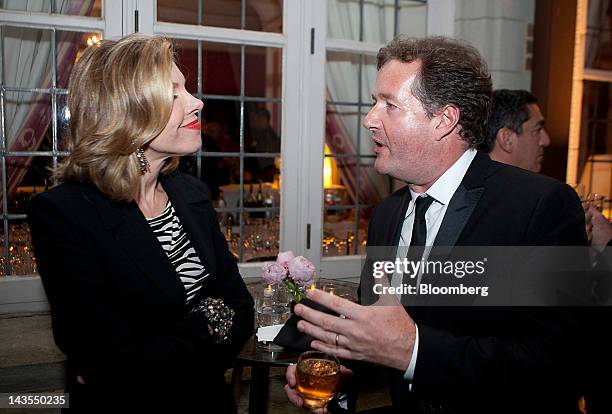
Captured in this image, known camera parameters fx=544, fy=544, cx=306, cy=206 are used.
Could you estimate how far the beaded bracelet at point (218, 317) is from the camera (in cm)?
161

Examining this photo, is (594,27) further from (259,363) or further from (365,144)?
(259,363)

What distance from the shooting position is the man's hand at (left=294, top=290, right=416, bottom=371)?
1.10 metres

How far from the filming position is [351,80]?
3.81 meters

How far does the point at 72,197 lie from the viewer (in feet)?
4.83

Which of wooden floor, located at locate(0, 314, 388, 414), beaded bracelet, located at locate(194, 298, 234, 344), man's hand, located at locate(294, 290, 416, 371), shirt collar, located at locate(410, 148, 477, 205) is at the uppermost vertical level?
shirt collar, located at locate(410, 148, 477, 205)

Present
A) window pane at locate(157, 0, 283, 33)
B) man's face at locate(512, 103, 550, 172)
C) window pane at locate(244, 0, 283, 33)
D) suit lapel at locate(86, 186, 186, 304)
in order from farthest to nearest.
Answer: window pane at locate(244, 0, 283, 33) → window pane at locate(157, 0, 283, 33) → man's face at locate(512, 103, 550, 172) → suit lapel at locate(86, 186, 186, 304)

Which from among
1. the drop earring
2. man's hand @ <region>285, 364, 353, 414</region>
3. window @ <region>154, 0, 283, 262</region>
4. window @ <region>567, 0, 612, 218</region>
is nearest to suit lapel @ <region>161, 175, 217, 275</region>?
the drop earring

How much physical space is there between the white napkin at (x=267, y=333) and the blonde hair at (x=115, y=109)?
35.9 inches

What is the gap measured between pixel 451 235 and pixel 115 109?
3.22ft

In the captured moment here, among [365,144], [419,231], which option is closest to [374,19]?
[365,144]

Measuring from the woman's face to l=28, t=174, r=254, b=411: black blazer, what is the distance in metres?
0.19

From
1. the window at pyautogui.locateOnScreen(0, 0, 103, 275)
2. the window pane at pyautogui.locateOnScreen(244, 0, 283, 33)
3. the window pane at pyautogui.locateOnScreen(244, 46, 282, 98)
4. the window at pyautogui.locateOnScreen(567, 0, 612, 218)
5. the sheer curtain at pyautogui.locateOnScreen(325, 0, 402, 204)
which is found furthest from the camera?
the window pane at pyautogui.locateOnScreen(244, 46, 282, 98)

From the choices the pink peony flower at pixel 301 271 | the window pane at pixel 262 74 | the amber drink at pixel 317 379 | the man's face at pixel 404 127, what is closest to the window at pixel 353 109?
the pink peony flower at pixel 301 271

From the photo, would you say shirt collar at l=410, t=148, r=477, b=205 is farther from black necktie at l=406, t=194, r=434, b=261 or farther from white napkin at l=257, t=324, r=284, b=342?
white napkin at l=257, t=324, r=284, b=342
